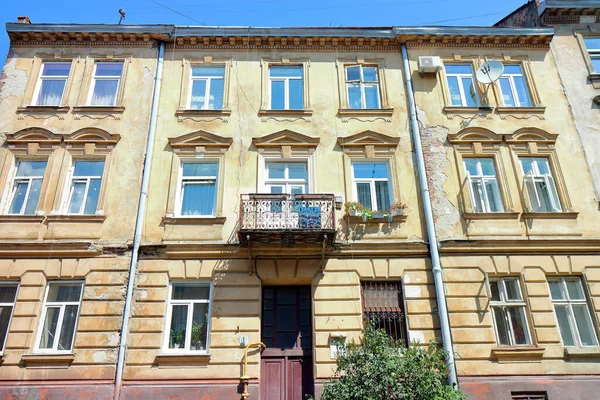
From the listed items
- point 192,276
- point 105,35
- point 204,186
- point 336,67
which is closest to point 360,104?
point 336,67

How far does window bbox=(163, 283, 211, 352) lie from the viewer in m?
10.4

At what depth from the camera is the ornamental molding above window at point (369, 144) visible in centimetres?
1243

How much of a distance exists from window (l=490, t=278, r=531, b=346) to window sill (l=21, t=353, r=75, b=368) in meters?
10.0

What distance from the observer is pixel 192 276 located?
1080 cm

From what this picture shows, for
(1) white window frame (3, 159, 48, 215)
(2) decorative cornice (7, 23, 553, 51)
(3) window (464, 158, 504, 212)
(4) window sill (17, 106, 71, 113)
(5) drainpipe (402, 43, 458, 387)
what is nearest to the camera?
(5) drainpipe (402, 43, 458, 387)

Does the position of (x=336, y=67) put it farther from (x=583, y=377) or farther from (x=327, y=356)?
(x=583, y=377)

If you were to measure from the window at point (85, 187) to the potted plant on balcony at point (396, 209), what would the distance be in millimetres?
7858

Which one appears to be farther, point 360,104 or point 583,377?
point 360,104

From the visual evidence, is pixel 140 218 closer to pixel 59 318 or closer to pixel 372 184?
pixel 59 318

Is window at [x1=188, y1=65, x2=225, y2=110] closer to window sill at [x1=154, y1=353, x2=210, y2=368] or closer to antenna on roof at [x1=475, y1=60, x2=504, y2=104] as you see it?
window sill at [x1=154, y1=353, x2=210, y2=368]

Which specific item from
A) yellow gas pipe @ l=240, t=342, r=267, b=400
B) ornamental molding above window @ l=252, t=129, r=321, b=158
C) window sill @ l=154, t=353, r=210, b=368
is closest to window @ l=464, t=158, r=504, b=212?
ornamental molding above window @ l=252, t=129, r=321, b=158

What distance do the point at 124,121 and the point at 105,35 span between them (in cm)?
324

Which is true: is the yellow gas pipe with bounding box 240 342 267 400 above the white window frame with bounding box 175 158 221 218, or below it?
below

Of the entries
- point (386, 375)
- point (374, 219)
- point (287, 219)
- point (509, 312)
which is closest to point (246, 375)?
point (386, 375)
